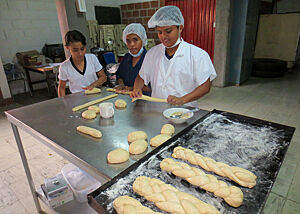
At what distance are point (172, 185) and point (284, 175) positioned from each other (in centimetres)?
176

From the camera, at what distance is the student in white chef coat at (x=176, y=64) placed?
148 cm

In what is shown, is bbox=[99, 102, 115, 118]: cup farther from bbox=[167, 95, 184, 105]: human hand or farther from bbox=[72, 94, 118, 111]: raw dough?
bbox=[167, 95, 184, 105]: human hand

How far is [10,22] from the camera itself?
4.62 meters

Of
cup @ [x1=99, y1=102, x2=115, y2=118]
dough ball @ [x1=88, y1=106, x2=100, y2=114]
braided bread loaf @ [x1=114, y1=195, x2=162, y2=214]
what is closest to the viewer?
braided bread loaf @ [x1=114, y1=195, x2=162, y2=214]

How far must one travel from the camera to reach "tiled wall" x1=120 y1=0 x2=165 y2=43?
18.7ft

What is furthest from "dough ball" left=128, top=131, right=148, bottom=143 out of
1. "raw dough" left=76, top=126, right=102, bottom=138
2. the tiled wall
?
the tiled wall

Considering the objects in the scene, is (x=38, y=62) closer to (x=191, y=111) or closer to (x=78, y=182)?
(x=78, y=182)

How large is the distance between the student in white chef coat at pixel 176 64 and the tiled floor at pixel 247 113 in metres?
1.13

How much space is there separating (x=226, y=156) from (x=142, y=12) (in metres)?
5.97

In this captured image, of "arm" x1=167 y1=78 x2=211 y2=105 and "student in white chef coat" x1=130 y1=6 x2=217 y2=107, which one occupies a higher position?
"student in white chef coat" x1=130 y1=6 x2=217 y2=107

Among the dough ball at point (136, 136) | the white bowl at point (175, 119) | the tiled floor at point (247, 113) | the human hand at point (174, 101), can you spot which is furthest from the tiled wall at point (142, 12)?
the dough ball at point (136, 136)

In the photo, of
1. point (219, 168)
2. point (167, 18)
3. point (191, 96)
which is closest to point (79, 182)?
point (191, 96)

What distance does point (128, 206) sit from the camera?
65 centimetres

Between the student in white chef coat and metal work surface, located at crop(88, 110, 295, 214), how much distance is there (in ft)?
1.23
